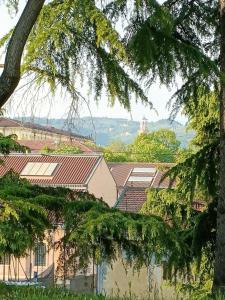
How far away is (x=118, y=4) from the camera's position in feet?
20.2

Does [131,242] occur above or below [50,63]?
below

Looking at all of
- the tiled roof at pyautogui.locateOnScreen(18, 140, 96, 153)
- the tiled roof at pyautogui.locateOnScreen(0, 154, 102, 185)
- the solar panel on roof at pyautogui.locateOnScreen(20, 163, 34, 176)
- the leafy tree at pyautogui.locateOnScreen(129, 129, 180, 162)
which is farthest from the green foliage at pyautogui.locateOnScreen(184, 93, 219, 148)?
the leafy tree at pyautogui.locateOnScreen(129, 129, 180, 162)

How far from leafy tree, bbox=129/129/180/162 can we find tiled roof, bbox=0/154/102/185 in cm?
2744

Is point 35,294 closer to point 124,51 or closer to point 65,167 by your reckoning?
point 124,51

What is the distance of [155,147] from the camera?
255 ft

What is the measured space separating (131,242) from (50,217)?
71 centimetres

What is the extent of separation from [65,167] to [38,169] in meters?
1.73

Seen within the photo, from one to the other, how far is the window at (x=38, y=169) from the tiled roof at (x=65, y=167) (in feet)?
0.93

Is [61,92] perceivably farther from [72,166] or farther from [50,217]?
[72,166]

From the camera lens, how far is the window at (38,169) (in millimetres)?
44059

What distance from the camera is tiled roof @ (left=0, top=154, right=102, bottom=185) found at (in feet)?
139

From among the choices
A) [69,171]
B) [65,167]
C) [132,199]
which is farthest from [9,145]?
[65,167]

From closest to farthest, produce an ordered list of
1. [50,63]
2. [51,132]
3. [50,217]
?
[51,132], [50,63], [50,217]

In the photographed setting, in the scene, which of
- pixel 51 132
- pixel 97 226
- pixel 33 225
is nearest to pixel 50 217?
pixel 33 225
